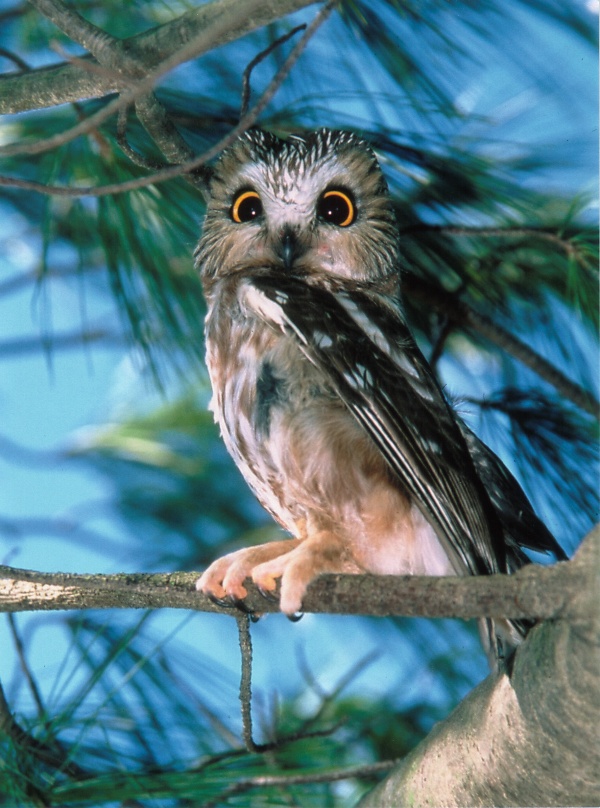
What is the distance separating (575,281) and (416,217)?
39cm

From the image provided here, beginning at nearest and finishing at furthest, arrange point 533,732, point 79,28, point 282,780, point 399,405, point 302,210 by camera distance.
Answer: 1. point 533,732
2. point 79,28
3. point 399,405
4. point 282,780
5. point 302,210

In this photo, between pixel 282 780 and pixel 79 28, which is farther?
pixel 282 780

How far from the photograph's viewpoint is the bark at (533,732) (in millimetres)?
1000

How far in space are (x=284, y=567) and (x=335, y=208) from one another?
73 centimetres

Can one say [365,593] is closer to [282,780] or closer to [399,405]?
[399,405]

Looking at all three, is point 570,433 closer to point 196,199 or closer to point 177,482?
point 196,199

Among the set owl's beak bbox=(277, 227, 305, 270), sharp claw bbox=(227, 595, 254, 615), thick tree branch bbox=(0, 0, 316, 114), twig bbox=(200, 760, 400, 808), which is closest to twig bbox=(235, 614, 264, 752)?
sharp claw bbox=(227, 595, 254, 615)

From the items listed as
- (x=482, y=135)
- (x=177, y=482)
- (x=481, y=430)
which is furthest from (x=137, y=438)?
(x=482, y=135)

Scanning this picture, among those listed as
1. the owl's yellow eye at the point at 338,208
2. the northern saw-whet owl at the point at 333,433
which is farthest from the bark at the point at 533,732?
the owl's yellow eye at the point at 338,208

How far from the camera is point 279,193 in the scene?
5.56 ft

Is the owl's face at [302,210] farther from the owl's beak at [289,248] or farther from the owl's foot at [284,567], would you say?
the owl's foot at [284,567]

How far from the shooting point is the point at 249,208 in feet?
5.74

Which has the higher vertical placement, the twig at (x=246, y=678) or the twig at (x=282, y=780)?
the twig at (x=246, y=678)

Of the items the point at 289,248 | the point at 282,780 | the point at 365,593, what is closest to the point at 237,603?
the point at 365,593
